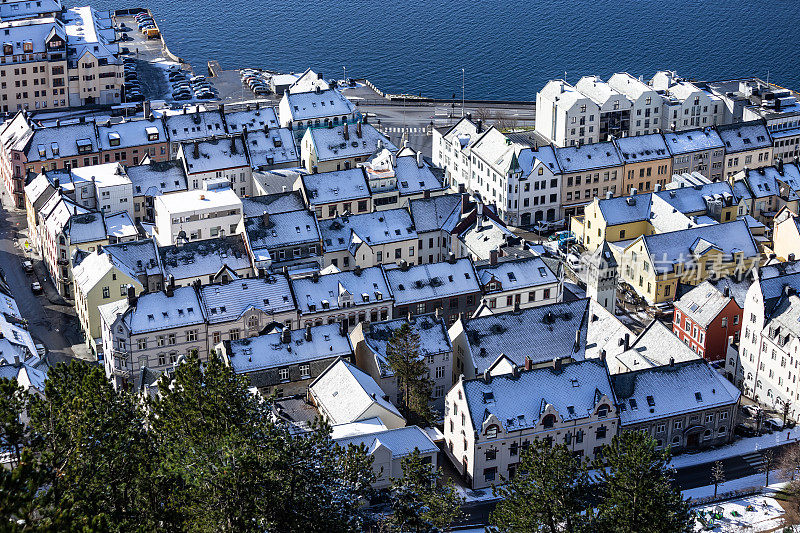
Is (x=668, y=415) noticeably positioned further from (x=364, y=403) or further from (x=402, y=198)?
(x=402, y=198)

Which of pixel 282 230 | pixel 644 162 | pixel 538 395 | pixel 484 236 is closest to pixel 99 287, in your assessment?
pixel 282 230

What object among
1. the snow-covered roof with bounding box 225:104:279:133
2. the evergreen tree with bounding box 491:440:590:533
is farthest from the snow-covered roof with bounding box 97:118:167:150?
the evergreen tree with bounding box 491:440:590:533

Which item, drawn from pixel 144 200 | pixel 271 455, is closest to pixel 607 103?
pixel 144 200

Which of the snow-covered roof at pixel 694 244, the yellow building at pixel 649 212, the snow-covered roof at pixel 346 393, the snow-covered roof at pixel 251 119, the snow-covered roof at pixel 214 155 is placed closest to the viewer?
the snow-covered roof at pixel 346 393

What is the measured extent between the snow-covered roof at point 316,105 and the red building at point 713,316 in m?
71.9

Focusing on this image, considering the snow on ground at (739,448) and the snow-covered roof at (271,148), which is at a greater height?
the snow-covered roof at (271,148)

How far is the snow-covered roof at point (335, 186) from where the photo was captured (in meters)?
155

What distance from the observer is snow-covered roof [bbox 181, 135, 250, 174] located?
16275 centimetres

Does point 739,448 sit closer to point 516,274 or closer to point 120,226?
point 516,274

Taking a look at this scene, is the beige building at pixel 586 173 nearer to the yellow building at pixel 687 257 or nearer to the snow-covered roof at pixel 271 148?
the yellow building at pixel 687 257

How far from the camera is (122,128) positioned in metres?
173

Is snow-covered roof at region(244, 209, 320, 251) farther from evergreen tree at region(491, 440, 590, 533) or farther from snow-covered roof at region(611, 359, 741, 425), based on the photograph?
evergreen tree at region(491, 440, 590, 533)

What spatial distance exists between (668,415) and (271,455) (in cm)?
4709

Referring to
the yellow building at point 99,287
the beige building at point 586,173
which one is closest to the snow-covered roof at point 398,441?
the yellow building at point 99,287
